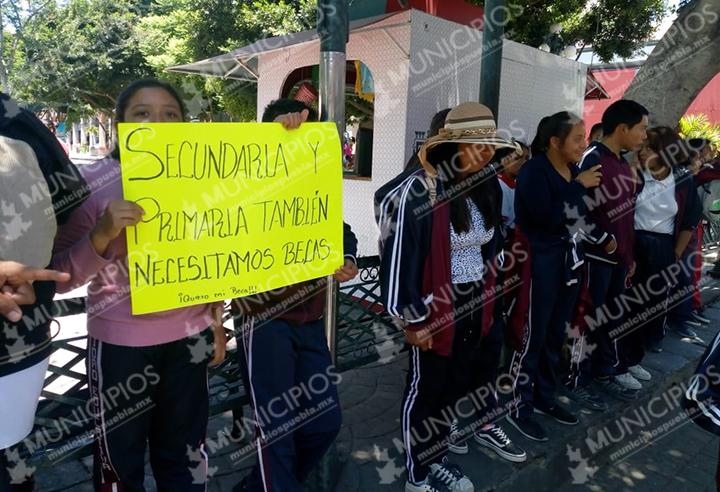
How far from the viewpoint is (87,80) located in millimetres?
25438

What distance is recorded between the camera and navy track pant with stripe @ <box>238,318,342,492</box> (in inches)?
83.9

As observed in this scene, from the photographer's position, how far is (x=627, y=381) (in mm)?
4027

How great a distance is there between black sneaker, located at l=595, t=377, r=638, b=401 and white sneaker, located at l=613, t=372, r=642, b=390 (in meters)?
0.03

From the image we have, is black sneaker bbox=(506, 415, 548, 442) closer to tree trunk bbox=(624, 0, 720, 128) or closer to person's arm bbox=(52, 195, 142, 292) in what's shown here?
person's arm bbox=(52, 195, 142, 292)

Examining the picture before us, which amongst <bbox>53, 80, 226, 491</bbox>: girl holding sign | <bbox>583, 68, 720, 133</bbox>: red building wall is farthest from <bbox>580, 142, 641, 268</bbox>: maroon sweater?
<bbox>583, 68, 720, 133</bbox>: red building wall

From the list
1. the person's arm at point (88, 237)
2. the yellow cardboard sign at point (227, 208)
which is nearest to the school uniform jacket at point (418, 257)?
the yellow cardboard sign at point (227, 208)

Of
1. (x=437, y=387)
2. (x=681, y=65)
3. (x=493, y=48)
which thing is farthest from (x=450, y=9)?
(x=437, y=387)

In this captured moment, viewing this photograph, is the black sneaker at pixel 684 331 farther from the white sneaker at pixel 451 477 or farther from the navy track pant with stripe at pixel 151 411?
the navy track pant with stripe at pixel 151 411

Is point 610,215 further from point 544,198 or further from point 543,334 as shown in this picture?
point 543,334

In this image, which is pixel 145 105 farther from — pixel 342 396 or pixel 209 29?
pixel 209 29

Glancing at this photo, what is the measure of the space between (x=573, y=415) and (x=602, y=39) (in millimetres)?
8205

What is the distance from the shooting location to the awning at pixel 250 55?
5.95 m

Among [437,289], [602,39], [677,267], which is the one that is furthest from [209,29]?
[437,289]

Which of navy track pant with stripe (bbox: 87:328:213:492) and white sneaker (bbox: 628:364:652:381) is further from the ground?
navy track pant with stripe (bbox: 87:328:213:492)
